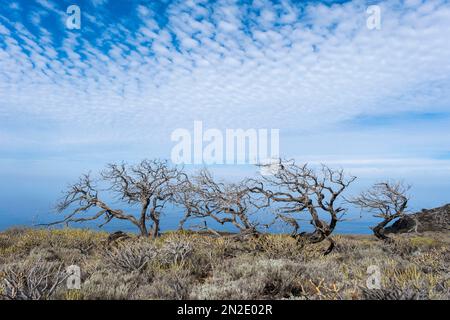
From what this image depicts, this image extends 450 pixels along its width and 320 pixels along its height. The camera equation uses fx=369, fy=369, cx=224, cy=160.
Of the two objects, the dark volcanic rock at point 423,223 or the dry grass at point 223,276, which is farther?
the dark volcanic rock at point 423,223

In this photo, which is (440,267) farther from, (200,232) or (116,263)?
(200,232)

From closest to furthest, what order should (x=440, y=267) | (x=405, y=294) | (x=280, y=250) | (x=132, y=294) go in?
1. (x=405, y=294)
2. (x=132, y=294)
3. (x=440, y=267)
4. (x=280, y=250)

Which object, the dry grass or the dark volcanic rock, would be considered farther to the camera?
the dark volcanic rock

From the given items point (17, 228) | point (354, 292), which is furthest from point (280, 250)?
point (17, 228)

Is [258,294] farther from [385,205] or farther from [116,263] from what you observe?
[385,205]

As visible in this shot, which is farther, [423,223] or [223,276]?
[423,223]

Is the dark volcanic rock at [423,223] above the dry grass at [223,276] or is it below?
below

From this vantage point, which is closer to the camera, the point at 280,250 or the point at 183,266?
the point at 183,266

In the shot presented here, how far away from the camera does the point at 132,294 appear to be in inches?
213

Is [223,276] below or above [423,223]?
above

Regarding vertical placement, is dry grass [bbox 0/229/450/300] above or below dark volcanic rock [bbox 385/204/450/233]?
above

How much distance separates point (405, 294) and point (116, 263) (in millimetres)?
5237

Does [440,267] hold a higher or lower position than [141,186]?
lower
